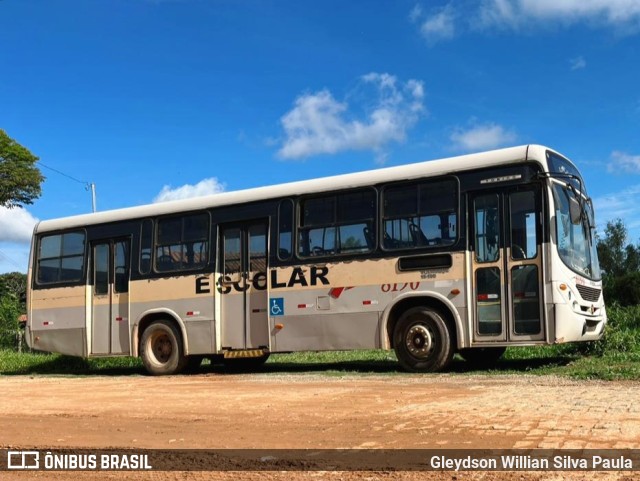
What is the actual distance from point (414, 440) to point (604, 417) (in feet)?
5.92

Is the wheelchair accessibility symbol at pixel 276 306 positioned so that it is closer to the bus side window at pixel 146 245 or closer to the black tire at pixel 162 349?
the black tire at pixel 162 349

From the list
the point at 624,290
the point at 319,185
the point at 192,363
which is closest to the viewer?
the point at 319,185

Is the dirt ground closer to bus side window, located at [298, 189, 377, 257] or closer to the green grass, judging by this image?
the green grass

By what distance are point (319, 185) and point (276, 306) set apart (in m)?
2.29

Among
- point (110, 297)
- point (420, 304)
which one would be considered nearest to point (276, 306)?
point (420, 304)

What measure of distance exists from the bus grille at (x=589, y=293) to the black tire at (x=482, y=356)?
2.33 m

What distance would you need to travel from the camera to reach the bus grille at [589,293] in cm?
1170

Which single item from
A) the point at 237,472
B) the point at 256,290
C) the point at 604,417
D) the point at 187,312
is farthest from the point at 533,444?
the point at 187,312

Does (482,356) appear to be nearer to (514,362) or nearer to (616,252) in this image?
(514,362)

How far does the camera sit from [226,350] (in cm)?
1443

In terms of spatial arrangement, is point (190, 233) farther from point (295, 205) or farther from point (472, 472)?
point (472, 472)

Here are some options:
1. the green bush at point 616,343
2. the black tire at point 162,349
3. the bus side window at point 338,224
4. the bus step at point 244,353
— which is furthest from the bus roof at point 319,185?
the green bush at point 616,343

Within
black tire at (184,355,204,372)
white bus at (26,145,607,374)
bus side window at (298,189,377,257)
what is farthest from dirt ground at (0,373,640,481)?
black tire at (184,355,204,372)

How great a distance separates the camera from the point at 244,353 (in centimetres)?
1411
